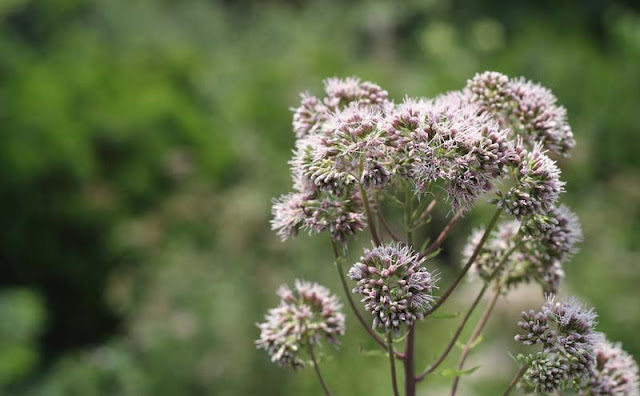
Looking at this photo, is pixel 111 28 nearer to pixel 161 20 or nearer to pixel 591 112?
pixel 161 20

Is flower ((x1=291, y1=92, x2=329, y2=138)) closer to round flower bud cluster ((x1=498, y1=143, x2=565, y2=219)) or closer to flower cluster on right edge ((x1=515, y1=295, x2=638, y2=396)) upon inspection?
round flower bud cluster ((x1=498, y1=143, x2=565, y2=219))

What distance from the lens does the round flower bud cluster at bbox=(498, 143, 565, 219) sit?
183 cm

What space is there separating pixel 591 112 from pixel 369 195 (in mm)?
7691

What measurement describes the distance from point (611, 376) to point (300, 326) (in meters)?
0.91

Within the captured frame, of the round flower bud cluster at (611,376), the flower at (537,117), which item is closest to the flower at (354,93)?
the flower at (537,117)

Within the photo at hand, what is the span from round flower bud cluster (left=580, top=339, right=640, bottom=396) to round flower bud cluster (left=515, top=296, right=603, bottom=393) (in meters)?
0.27

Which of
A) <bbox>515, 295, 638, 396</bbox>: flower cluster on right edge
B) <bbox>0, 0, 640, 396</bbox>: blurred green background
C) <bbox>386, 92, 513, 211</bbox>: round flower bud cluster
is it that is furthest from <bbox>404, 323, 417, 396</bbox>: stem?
<bbox>0, 0, 640, 396</bbox>: blurred green background

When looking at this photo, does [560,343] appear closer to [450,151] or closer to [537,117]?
[450,151]

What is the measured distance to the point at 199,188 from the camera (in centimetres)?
859

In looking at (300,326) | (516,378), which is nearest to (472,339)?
(516,378)

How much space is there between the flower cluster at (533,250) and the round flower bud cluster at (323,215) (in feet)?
1.46

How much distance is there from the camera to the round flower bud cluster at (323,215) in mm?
1932

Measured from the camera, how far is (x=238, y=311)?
6586mm

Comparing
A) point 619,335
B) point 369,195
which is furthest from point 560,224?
point 619,335
